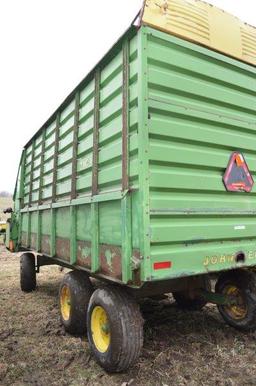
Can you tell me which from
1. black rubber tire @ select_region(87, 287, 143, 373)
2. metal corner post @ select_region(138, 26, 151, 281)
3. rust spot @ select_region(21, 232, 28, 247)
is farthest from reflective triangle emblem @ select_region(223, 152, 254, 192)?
rust spot @ select_region(21, 232, 28, 247)

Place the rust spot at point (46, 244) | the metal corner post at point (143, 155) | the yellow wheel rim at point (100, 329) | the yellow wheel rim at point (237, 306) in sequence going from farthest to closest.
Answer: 1. the rust spot at point (46, 244)
2. the yellow wheel rim at point (237, 306)
3. the yellow wheel rim at point (100, 329)
4. the metal corner post at point (143, 155)

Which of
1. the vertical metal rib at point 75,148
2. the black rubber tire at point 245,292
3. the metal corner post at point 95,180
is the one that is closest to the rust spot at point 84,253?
the metal corner post at point 95,180

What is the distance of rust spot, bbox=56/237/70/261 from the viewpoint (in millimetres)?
5054

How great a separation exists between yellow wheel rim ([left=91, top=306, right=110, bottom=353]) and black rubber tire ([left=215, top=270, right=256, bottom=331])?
1.65 m

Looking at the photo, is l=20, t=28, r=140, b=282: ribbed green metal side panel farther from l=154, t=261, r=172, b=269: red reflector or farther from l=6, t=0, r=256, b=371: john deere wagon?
l=154, t=261, r=172, b=269: red reflector

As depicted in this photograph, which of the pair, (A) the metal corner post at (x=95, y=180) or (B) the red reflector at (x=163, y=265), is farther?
(A) the metal corner post at (x=95, y=180)

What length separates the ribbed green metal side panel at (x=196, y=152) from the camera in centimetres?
350

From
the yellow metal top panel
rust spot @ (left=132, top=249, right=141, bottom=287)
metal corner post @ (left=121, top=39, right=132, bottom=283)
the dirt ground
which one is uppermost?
the yellow metal top panel

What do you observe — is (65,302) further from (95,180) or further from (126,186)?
(126,186)

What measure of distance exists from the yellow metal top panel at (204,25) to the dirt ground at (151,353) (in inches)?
129

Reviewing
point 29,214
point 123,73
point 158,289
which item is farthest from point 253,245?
point 29,214

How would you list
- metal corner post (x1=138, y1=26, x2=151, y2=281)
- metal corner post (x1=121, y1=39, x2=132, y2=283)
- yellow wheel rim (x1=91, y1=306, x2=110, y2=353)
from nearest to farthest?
metal corner post (x1=138, y1=26, x2=151, y2=281), metal corner post (x1=121, y1=39, x2=132, y2=283), yellow wheel rim (x1=91, y1=306, x2=110, y2=353)

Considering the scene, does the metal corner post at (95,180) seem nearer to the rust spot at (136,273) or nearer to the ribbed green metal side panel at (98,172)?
the ribbed green metal side panel at (98,172)

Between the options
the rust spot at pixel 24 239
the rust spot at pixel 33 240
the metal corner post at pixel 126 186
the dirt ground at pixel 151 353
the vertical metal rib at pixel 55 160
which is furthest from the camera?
the rust spot at pixel 24 239
